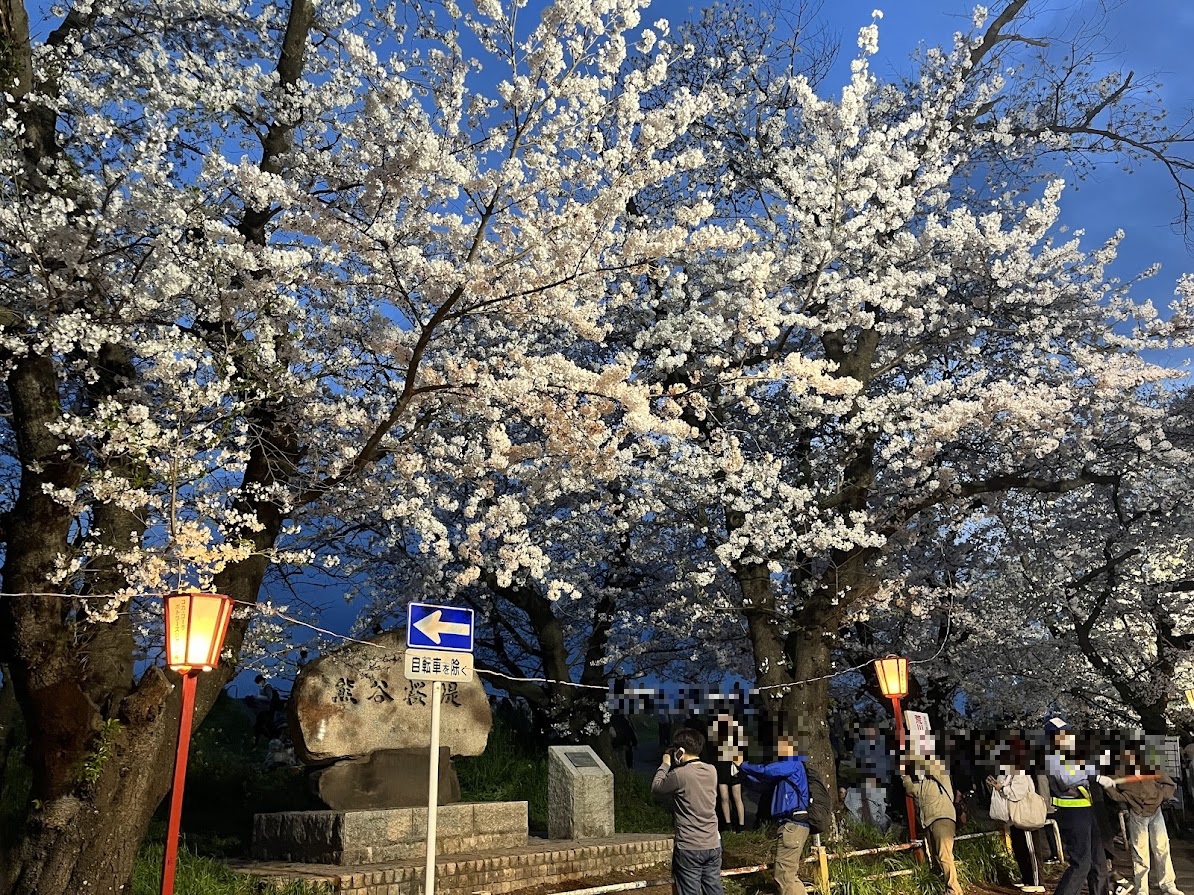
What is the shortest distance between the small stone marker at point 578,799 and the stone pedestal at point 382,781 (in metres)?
1.16

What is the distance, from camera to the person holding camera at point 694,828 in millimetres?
6699

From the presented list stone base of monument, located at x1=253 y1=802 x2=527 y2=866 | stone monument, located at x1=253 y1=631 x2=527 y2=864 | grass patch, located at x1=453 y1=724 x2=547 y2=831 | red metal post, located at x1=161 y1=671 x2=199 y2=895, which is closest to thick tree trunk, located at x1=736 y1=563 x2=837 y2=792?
grass patch, located at x1=453 y1=724 x2=547 y2=831

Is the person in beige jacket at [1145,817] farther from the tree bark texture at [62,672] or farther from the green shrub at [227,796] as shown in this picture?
the tree bark texture at [62,672]

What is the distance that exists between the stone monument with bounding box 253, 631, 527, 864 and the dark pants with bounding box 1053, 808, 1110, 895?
17.6 feet

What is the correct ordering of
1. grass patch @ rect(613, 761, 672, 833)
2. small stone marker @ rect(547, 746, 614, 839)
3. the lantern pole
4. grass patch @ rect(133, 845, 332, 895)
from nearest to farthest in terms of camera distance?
grass patch @ rect(133, 845, 332, 895)
the lantern pole
small stone marker @ rect(547, 746, 614, 839)
grass patch @ rect(613, 761, 672, 833)

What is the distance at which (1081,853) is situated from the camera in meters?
Result: 8.39

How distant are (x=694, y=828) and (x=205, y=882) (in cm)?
425

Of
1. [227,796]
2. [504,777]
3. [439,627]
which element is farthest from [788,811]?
[227,796]

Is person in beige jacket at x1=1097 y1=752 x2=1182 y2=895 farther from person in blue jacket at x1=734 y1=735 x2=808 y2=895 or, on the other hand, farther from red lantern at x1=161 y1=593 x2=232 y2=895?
red lantern at x1=161 y1=593 x2=232 y2=895

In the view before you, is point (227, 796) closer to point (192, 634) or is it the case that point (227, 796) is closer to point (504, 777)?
point (504, 777)

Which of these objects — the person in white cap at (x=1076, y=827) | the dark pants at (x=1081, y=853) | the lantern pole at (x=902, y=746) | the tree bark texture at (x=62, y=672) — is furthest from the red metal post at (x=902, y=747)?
the tree bark texture at (x=62, y=672)

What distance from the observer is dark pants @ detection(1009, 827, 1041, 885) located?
997 cm

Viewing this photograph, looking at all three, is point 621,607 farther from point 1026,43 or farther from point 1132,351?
point 1026,43

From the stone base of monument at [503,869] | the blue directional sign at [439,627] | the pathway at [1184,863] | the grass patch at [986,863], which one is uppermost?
the blue directional sign at [439,627]
